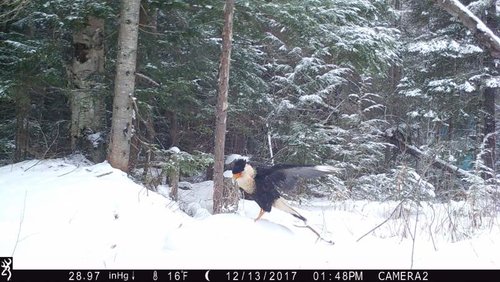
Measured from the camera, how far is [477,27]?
22.6ft

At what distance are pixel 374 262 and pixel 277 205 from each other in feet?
3.45

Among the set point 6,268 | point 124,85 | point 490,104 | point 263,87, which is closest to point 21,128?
point 124,85

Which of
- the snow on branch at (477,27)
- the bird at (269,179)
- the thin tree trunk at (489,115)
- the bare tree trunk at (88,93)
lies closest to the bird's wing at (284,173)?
the bird at (269,179)

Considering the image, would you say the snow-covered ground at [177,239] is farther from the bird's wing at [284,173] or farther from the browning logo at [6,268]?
the bird's wing at [284,173]

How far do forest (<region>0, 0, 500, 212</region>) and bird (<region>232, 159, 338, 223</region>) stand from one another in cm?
150

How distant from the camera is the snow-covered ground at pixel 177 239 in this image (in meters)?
2.88

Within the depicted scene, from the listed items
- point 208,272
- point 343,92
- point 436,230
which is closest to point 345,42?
point 343,92

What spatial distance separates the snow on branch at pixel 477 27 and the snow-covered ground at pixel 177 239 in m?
3.51

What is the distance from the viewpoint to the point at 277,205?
3.82m

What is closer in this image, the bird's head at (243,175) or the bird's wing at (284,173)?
the bird's head at (243,175)

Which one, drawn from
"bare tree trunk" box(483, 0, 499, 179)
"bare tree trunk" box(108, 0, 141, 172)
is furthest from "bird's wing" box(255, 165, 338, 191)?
"bare tree trunk" box(483, 0, 499, 179)

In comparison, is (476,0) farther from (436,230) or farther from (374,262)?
(374,262)

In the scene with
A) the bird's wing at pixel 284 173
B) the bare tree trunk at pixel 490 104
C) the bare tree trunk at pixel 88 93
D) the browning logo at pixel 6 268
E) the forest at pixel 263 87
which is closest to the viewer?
the browning logo at pixel 6 268

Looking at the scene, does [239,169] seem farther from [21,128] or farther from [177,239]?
[21,128]
